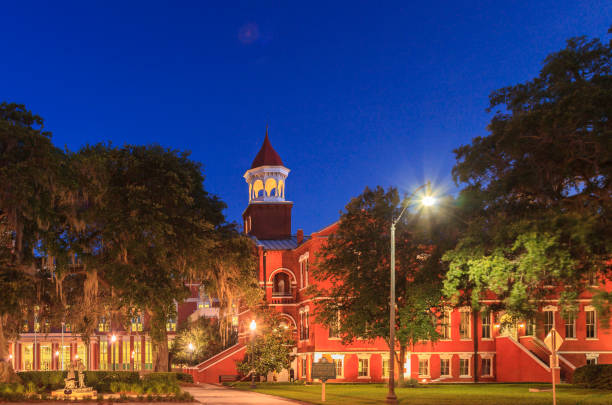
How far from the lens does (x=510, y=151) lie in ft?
78.6

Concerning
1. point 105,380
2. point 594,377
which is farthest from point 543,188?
point 105,380

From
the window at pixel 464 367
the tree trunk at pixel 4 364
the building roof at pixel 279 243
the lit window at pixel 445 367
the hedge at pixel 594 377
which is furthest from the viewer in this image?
the building roof at pixel 279 243

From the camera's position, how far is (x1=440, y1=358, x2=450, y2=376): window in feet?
190

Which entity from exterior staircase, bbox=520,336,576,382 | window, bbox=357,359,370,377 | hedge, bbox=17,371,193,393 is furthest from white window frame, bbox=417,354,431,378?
hedge, bbox=17,371,193,393

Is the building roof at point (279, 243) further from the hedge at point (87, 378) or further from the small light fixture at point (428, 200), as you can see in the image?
the small light fixture at point (428, 200)

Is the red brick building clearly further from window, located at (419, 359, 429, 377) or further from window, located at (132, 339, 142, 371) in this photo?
window, located at (132, 339, 142, 371)

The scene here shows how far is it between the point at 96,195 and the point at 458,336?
121 ft

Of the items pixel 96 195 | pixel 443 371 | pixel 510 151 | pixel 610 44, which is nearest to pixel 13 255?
pixel 96 195

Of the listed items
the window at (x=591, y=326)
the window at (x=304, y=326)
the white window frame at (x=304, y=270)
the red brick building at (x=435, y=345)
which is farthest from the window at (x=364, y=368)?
the window at (x=591, y=326)

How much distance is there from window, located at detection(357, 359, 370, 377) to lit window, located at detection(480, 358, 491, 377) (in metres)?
9.44

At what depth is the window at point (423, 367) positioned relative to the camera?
57250mm

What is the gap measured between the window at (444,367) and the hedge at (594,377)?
47.3ft

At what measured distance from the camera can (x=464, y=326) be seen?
59000 mm

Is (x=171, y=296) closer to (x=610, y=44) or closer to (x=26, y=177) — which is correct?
(x=26, y=177)
